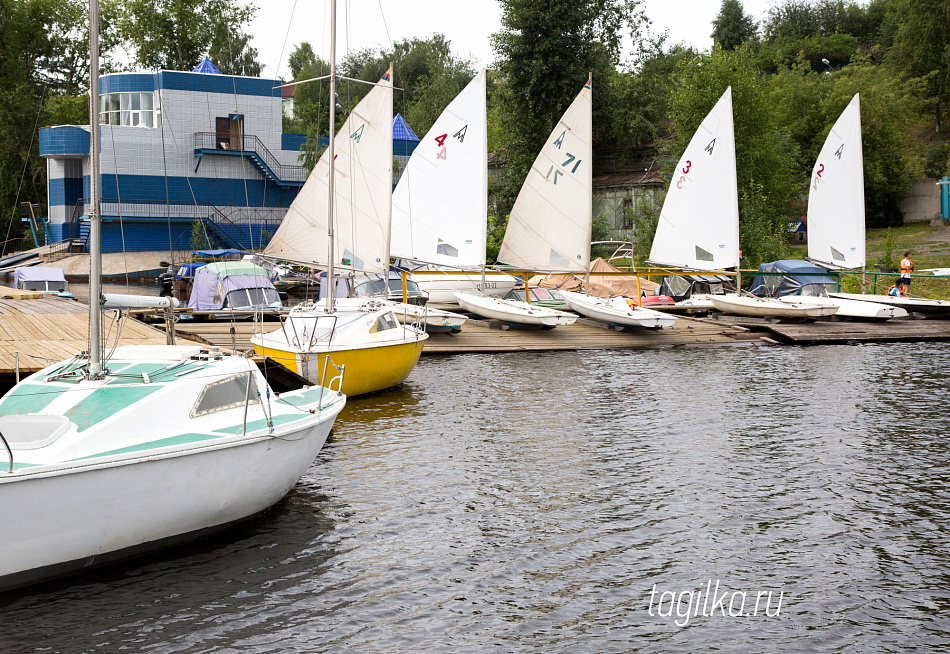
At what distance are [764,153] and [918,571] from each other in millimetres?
38138

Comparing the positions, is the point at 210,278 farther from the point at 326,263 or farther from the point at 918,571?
the point at 918,571

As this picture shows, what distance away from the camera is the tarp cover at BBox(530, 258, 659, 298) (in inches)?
1476

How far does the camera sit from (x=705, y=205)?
31.8 m

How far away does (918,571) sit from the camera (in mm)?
9836

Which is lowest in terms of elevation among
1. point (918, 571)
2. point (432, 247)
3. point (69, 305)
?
point (918, 571)

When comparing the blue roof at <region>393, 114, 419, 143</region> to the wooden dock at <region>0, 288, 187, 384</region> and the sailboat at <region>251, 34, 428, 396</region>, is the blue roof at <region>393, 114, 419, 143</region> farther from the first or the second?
the sailboat at <region>251, 34, 428, 396</region>

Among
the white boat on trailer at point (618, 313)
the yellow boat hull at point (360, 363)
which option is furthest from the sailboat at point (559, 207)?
the yellow boat hull at point (360, 363)

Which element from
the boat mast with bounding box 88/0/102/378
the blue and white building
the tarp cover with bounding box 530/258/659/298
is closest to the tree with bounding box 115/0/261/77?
the blue and white building

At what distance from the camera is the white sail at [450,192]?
28.2 m

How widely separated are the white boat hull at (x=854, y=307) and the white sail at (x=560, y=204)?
826 cm

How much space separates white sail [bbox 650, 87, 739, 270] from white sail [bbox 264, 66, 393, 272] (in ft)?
43.4

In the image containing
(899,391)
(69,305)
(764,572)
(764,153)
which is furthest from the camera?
(764,153)

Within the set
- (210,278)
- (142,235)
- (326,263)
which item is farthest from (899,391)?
(142,235)

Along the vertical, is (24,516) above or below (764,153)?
below
